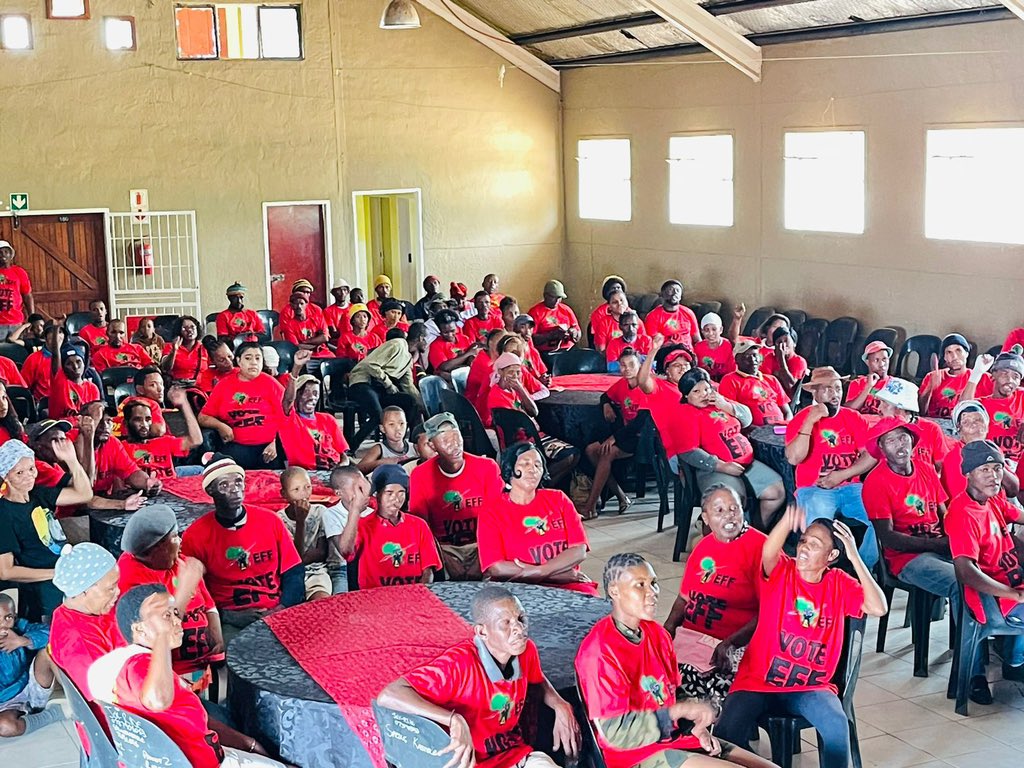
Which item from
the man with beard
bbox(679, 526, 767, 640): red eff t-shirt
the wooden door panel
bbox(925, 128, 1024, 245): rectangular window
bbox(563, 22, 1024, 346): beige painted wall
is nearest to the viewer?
bbox(679, 526, 767, 640): red eff t-shirt

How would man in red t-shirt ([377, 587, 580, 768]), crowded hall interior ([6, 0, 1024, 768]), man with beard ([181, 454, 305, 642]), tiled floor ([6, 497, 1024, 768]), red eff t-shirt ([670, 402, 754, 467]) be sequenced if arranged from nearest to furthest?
man in red t-shirt ([377, 587, 580, 768])
crowded hall interior ([6, 0, 1024, 768])
tiled floor ([6, 497, 1024, 768])
man with beard ([181, 454, 305, 642])
red eff t-shirt ([670, 402, 754, 467])

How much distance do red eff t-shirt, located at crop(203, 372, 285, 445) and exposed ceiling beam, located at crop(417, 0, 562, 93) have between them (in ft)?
32.2

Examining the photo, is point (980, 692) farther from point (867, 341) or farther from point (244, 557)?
point (867, 341)

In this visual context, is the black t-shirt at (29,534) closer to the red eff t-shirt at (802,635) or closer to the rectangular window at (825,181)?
the red eff t-shirt at (802,635)

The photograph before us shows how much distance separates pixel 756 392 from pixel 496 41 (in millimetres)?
10018

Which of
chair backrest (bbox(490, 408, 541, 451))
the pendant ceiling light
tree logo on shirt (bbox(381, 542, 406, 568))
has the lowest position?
tree logo on shirt (bbox(381, 542, 406, 568))

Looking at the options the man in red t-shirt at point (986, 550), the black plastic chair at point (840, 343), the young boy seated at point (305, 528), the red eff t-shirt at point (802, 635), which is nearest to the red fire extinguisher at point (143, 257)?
the black plastic chair at point (840, 343)

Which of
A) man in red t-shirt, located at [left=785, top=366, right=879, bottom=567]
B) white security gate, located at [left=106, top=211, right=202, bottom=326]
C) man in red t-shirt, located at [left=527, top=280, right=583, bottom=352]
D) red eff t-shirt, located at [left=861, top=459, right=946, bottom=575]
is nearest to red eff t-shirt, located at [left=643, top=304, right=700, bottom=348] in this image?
man in red t-shirt, located at [left=527, top=280, right=583, bottom=352]

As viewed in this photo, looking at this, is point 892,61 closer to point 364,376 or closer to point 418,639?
point 364,376

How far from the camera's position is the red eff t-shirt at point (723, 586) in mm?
5496

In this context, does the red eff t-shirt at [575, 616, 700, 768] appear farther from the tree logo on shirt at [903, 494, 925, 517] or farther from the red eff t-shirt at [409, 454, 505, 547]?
the tree logo on shirt at [903, 494, 925, 517]

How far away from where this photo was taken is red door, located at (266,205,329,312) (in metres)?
17.2

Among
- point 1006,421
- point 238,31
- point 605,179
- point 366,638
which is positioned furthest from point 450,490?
point 605,179

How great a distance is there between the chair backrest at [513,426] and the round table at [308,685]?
382 centimetres
